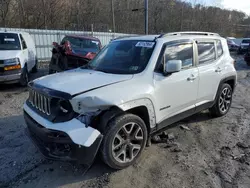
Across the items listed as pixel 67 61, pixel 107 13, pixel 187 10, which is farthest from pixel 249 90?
pixel 187 10

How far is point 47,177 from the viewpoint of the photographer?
2.93m

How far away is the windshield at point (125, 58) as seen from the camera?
3.43 metres

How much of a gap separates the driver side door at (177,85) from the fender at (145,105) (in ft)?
0.35

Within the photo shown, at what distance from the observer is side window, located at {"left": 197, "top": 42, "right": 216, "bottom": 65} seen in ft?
13.9

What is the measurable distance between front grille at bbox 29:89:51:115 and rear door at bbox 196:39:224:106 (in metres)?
2.81

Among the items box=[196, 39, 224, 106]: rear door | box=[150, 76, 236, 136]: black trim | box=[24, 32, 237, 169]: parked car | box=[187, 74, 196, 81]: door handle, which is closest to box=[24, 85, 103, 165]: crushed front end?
box=[24, 32, 237, 169]: parked car

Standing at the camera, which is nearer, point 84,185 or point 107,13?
point 84,185

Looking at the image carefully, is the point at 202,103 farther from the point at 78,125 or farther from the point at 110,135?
the point at 78,125

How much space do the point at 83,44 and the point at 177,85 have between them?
6.18m

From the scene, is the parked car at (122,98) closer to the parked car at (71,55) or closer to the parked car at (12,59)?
the parked car at (71,55)

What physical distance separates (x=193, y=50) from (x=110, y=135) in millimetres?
2393

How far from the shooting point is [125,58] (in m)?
3.70

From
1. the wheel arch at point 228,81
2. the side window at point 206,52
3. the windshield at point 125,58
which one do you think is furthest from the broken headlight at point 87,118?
the wheel arch at point 228,81

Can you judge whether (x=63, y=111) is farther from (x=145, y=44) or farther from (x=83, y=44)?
(x=83, y=44)
